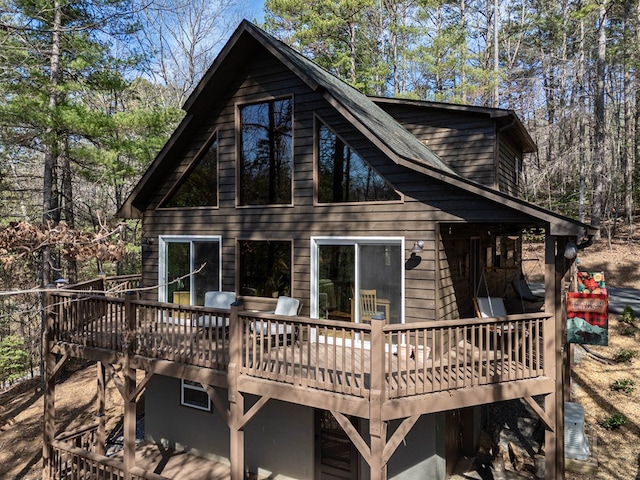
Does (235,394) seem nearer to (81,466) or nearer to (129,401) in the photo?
(129,401)

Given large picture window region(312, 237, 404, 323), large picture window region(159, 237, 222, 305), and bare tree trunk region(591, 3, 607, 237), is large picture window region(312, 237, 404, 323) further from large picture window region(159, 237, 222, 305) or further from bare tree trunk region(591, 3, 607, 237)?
bare tree trunk region(591, 3, 607, 237)

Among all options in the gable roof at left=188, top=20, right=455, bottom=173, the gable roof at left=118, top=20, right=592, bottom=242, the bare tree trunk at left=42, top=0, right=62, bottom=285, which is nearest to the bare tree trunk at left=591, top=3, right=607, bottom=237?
the gable roof at left=118, top=20, right=592, bottom=242

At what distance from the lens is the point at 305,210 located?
800cm

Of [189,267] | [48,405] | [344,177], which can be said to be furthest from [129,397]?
[344,177]

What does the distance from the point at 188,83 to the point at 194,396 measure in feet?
55.0

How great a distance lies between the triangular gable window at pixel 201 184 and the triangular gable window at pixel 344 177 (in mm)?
2710

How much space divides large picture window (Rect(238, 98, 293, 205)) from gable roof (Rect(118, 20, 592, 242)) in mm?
879

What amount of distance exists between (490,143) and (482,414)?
21.1 feet

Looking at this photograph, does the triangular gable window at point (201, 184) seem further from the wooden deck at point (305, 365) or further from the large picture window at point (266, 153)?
the wooden deck at point (305, 365)

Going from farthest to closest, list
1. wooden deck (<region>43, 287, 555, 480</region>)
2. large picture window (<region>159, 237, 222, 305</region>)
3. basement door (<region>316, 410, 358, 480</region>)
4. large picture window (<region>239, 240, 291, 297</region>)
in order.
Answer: large picture window (<region>159, 237, 222, 305</region>) → large picture window (<region>239, 240, 291, 297</region>) → basement door (<region>316, 410, 358, 480</region>) → wooden deck (<region>43, 287, 555, 480</region>)

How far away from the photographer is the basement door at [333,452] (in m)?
7.30

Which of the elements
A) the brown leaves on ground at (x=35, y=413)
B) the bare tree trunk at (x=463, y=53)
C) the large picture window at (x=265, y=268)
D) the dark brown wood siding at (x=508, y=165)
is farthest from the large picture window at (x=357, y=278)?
the bare tree trunk at (x=463, y=53)

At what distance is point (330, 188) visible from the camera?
307 inches

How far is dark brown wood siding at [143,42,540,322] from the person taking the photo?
675cm
